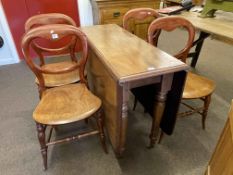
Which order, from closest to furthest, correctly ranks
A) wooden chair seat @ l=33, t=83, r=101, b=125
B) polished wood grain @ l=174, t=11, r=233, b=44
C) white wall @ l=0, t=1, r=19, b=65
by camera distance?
wooden chair seat @ l=33, t=83, r=101, b=125 < polished wood grain @ l=174, t=11, r=233, b=44 < white wall @ l=0, t=1, r=19, b=65

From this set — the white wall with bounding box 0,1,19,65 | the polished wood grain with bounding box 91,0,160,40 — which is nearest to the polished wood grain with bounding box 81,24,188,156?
the polished wood grain with bounding box 91,0,160,40

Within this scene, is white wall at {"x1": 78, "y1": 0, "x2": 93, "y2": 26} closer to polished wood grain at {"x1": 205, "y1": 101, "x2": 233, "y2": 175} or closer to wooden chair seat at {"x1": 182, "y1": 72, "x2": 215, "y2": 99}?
wooden chair seat at {"x1": 182, "y1": 72, "x2": 215, "y2": 99}

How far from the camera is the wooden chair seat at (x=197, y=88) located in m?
1.45

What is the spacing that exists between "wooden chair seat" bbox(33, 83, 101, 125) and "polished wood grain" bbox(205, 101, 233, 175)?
75cm

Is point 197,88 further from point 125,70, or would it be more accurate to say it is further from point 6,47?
point 6,47

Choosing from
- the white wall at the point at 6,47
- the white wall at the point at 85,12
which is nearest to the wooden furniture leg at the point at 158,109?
the white wall at the point at 85,12

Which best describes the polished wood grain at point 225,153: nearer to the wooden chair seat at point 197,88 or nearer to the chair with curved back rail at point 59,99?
the wooden chair seat at point 197,88

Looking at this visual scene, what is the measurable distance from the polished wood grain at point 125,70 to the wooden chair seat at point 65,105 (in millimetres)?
149

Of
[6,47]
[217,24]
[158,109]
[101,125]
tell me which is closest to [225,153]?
[158,109]

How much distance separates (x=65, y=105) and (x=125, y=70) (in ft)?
1.75

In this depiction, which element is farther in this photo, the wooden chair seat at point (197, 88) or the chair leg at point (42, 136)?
the wooden chair seat at point (197, 88)

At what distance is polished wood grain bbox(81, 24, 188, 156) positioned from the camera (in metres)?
1.03

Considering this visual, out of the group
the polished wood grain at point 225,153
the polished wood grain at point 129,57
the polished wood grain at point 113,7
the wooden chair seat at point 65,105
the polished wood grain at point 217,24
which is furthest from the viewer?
the polished wood grain at point 113,7

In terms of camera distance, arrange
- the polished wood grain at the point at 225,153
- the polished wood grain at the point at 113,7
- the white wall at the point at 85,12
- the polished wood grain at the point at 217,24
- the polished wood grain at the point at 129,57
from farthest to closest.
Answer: the white wall at the point at 85,12 → the polished wood grain at the point at 113,7 → the polished wood grain at the point at 217,24 → the polished wood grain at the point at 129,57 → the polished wood grain at the point at 225,153
